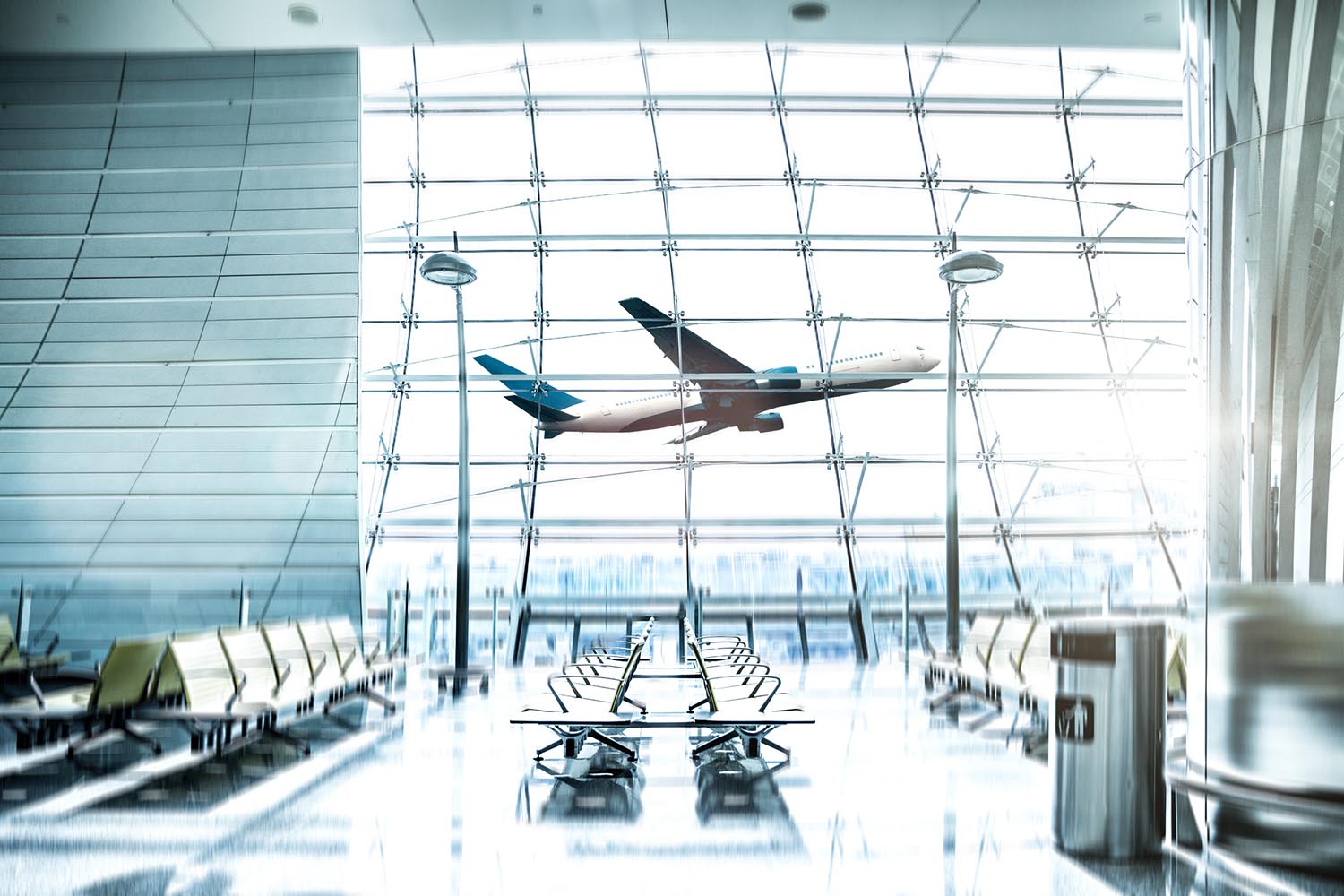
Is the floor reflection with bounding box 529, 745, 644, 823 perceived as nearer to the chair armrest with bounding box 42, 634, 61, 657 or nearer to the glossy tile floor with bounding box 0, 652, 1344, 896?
the glossy tile floor with bounding box 0, 652, 1344, 896

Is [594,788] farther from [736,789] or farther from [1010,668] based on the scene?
[1010,668]

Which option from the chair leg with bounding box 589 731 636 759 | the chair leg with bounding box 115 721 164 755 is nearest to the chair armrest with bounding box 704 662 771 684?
the chair leg with bounding box 589 731 636 759

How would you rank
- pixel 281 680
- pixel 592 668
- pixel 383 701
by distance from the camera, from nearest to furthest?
pixel 281 680
pixel 383 701
pixel 592 668

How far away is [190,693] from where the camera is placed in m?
5.71

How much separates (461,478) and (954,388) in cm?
483

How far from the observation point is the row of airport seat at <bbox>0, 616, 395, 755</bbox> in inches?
222

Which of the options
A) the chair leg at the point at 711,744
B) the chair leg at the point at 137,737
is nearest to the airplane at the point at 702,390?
the chair leg at the point at 711,744

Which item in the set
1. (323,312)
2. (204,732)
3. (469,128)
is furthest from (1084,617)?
(469,128)

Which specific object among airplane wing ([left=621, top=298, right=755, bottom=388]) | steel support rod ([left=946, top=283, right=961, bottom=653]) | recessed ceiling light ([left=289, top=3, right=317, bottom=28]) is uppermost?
recessed ceiling light ([left=289, top=3, right=317, bottom=28])

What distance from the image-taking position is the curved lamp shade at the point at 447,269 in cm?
865

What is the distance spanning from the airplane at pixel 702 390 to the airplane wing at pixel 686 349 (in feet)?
0.04

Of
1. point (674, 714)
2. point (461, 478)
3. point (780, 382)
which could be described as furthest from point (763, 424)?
point (674, 714)

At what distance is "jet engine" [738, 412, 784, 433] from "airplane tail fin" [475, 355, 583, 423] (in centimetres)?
216

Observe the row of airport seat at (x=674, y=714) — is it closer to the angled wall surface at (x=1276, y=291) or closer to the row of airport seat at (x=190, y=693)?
the row of airport seat at (x=190, y=693)
